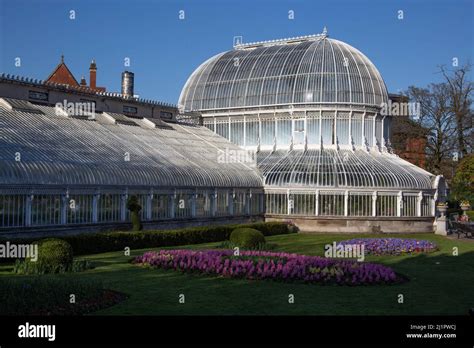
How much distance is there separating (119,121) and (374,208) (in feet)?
64.4

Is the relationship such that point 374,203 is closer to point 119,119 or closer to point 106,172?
point 119,119

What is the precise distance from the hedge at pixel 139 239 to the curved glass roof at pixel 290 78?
60.3ft

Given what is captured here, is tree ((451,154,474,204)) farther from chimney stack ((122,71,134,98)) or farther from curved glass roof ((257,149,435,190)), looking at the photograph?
chimney stack ((122,71,134,98))

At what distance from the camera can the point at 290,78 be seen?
5300 cm

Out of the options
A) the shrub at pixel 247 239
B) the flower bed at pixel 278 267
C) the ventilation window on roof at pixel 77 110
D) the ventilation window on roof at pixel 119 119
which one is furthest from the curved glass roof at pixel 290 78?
the flower bed at pixel 278 267

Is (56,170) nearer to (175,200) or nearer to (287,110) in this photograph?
(175,200)

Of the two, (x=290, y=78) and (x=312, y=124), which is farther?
(x=290, y=78)

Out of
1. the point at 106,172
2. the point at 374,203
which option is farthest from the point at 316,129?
the point at 106,172

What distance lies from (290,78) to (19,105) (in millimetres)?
24826

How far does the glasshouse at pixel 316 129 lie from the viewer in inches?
1820

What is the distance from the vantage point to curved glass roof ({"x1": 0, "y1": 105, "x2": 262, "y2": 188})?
29891mm

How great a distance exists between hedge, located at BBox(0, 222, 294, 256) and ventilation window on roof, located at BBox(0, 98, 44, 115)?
10.2 m

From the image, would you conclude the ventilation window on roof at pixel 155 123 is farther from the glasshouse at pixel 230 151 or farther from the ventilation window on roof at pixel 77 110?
the ventilation window on roof at pixel 77 110

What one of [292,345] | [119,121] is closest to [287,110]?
[119,121]
